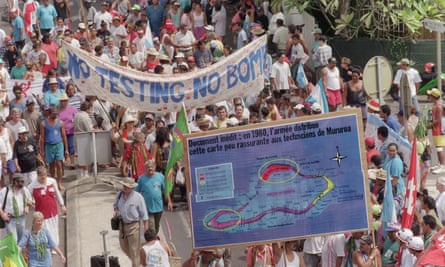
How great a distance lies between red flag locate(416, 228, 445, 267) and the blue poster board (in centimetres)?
120

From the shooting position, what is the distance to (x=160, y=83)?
77.9 feet

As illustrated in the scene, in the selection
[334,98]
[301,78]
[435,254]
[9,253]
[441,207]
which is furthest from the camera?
[301,78]

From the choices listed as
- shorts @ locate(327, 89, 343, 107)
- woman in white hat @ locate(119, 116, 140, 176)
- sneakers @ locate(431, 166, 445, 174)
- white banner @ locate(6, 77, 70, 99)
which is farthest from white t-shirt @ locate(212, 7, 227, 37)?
sneakers @ locate(431, 166, 445, 174)

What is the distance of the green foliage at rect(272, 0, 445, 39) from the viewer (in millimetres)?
30406

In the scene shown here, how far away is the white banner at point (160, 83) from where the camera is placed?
23.7 m

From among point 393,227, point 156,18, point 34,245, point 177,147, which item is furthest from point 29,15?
point 393,227

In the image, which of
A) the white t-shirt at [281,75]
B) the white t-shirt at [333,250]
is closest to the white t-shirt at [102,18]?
the white t-shirt at [281,75]

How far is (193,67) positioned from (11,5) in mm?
8197

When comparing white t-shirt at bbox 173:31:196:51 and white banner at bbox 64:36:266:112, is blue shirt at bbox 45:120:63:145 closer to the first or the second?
white banner at bbox 64:36:266:112

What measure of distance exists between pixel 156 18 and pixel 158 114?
881 cm

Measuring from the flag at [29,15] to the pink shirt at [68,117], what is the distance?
757 centimetres

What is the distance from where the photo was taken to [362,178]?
59.2 ft

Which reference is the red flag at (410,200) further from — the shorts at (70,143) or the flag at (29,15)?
the flag at (29,15)

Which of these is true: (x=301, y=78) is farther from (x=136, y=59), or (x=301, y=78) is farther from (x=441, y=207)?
(x=441, y=207)
